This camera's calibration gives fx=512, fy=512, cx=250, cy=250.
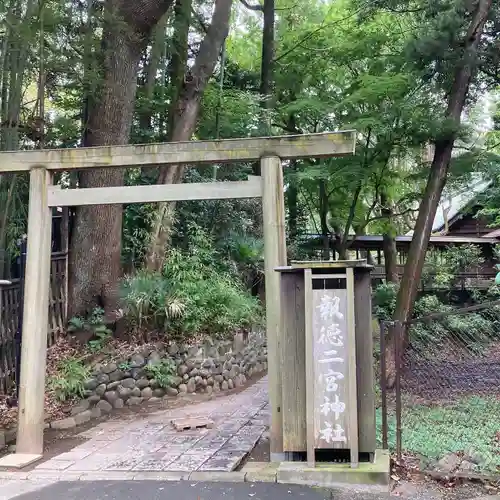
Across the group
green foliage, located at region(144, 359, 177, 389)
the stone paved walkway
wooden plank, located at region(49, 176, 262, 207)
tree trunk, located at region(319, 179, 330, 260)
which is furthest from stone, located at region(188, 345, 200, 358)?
tree trunk, located at region(319, 179, 330, 260)

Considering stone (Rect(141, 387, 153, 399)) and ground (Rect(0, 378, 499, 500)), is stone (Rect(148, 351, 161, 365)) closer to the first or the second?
stone (Rect(141, 387, 153, 399))

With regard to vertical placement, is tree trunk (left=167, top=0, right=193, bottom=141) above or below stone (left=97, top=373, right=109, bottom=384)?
above

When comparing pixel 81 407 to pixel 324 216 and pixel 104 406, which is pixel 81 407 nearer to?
pixel 104 406

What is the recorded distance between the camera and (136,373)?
7.57 meters

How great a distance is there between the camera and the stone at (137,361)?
297 inches

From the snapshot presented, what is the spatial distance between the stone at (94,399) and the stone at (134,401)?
46 cm

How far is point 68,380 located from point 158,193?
128 inches

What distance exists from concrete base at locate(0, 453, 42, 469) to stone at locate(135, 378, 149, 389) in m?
2.58

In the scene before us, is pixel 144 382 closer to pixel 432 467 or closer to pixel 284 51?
pixel 432 467

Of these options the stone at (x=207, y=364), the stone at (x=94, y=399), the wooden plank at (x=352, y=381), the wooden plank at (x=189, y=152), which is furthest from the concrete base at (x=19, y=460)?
the stone at (x=207, y=364)

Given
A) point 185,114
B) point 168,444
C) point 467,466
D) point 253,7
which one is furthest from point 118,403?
point 253,7

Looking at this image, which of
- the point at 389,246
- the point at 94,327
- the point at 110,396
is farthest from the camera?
the point at 389,246

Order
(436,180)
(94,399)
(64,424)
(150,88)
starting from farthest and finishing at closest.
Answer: (150,88)
(436,180)
(94,399)
(64,424)

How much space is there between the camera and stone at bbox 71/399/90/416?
265 inches
